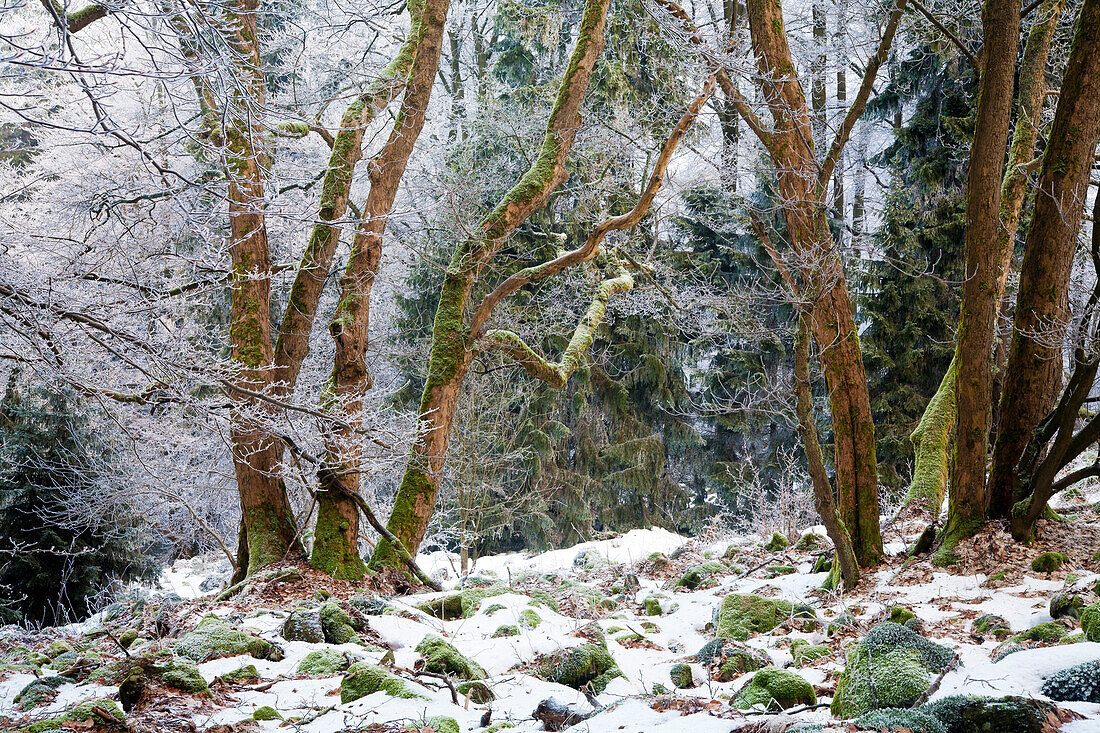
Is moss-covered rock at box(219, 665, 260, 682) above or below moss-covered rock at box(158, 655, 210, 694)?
below

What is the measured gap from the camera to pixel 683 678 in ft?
9.74

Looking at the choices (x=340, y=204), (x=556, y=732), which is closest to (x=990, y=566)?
(x=556, y=732)

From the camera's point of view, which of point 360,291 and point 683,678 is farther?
point 360,291

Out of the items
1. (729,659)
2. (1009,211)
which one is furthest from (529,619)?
(1009,211)

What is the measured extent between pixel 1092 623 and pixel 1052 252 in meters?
2.93

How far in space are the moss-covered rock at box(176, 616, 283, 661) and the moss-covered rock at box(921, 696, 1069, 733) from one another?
2848 mm

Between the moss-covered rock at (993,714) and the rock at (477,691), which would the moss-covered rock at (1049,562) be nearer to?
the moss-covered rock at (993,714)

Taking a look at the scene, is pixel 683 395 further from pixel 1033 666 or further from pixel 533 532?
pixel 1033 666

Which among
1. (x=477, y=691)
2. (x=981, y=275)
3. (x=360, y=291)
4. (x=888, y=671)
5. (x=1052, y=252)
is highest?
(x=360, y=291)

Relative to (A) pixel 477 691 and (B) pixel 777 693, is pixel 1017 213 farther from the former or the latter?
(A) pixel 477 691

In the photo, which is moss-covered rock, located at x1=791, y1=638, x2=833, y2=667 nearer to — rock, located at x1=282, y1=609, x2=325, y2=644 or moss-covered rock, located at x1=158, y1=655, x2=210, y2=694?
rock, located at x1=282, y1=609, x2=325, y2=644

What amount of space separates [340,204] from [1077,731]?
559cm

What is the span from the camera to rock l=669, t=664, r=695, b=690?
2.97 m

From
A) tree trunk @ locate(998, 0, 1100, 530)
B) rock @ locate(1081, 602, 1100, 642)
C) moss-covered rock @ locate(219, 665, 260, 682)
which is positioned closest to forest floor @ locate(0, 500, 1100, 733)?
moss-covered rock @ locate(219, 665, 260, 682)
